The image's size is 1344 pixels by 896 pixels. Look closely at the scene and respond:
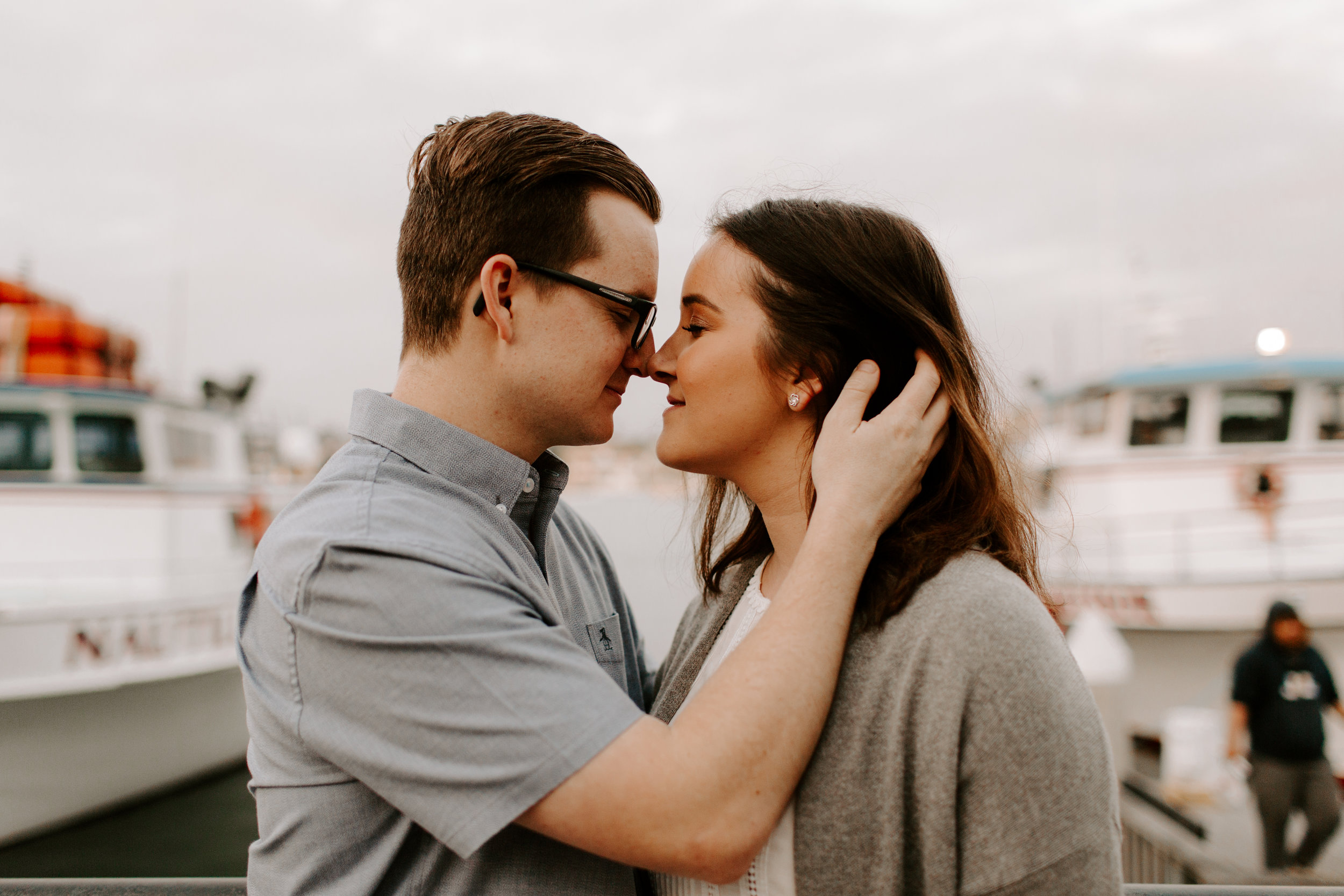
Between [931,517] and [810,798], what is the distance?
43cm

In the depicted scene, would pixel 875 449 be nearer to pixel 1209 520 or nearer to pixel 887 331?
pixel 887 331

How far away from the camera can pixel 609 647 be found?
61.6 inches

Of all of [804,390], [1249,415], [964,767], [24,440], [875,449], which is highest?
[1249,415]

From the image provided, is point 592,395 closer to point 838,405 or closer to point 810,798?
point 838,405

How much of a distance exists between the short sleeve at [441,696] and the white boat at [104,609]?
242 inches

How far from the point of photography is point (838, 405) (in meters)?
1.30

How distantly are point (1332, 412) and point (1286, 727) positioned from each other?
15.8 feet

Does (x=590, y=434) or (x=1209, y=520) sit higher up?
(x=590, y=434)

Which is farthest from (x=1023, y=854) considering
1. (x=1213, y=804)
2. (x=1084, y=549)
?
(x=1084, y=549)

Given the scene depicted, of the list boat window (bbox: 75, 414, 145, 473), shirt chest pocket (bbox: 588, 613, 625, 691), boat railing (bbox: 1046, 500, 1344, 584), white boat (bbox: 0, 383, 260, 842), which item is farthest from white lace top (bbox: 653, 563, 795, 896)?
boat railing (bbox: 1046, 500, 1344, 584)

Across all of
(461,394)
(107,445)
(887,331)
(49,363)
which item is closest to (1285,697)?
(887,331)

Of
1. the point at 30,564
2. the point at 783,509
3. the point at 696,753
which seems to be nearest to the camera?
the point at 696,753

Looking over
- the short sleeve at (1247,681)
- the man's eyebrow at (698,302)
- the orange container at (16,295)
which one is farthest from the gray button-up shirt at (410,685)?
the orange container at (16,295)

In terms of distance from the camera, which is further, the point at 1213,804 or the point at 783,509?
the point at 1213,804
